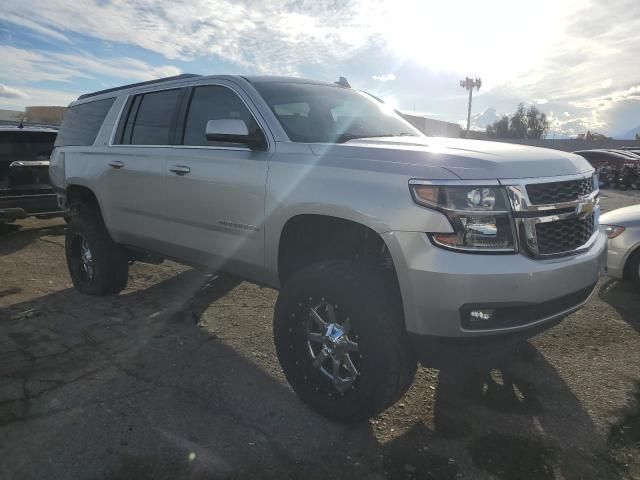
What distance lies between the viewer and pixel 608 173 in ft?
64.1

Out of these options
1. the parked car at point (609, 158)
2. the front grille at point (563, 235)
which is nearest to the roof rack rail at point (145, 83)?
the front grille at point (563, 235)

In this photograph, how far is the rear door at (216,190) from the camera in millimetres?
3318

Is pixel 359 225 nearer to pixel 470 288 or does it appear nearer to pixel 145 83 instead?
pixel 470 288

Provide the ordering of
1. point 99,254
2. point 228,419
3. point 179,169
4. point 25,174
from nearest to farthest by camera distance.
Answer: point 228,419, point 179,169, point 99,254, point 25,174

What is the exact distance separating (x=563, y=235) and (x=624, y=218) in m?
3.40

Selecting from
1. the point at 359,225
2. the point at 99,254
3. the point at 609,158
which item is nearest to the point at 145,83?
the point at 99,254

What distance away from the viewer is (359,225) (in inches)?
109

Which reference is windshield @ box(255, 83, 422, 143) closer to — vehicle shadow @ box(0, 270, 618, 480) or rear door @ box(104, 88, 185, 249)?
rear door @ box(104, 88, 185, 249)

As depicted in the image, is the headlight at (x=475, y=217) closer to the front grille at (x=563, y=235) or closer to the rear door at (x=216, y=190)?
the front grille at (x=563, y=235)

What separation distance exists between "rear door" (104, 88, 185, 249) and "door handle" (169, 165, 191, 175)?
0.15 meters

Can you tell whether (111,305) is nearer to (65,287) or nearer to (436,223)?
(65,287)

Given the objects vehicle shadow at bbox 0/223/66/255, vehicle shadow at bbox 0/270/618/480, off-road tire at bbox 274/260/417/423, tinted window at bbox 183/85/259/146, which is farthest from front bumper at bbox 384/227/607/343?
vehicle shadow at bbox 0/223/66/255

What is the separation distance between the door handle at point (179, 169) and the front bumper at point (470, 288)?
1.86 m

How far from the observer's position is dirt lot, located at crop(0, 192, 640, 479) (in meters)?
2.54
